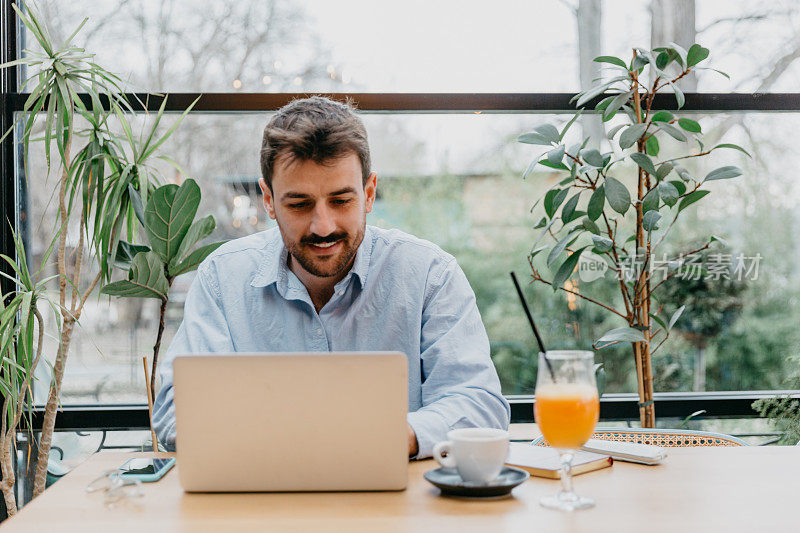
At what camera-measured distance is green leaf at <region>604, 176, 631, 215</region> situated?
7.68ft

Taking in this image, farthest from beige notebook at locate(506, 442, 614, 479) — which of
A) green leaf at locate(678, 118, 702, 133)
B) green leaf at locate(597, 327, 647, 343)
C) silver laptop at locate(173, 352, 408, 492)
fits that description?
green leaf at locate(678, 118, 702, 133)

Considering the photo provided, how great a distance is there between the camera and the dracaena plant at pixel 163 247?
2.29 m

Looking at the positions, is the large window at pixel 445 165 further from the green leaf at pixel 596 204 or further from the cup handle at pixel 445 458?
the cup handle at pixel 445 458

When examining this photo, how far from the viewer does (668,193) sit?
7.63 feet

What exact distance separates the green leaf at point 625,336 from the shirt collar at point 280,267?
0.87 meters

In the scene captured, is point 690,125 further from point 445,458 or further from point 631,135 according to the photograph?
point 445,458

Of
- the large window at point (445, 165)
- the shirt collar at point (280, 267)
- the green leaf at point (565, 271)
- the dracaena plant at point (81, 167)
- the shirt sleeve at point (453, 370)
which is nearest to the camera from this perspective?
the shirt sleeve at point (453, 370)

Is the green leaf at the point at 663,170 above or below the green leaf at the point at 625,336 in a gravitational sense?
above

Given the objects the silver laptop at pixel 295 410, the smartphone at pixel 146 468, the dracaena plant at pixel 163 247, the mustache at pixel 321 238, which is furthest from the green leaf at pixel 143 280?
the silver laptop at pixel 295 410

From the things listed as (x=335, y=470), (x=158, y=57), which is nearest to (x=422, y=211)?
(x=158, y=57)

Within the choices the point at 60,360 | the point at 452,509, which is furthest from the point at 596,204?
the point at 60,360

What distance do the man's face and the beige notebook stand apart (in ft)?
2.23

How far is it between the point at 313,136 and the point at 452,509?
0.96 m

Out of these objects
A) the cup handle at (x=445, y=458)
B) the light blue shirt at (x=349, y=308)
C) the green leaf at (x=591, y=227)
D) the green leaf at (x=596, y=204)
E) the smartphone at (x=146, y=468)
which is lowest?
the smartphone at (x=146, y=468)
